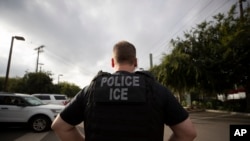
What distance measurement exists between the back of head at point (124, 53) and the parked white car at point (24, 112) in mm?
9388

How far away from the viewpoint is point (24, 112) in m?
10.1

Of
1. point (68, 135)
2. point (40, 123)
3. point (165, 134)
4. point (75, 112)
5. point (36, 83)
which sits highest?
point (36, 83)

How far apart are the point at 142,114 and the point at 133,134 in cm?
16

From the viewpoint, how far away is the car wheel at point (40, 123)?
10125mm

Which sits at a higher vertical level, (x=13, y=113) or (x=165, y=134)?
(x=13, y=113)

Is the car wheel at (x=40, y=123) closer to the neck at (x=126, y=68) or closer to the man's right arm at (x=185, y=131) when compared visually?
the neck at (x=126, y=68)

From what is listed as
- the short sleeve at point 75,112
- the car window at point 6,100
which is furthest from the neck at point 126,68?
the car window at point 6,100

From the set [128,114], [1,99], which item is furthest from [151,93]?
[1,99]

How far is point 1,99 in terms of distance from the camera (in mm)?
10453

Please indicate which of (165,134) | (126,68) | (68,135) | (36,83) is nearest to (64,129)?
(68,135)

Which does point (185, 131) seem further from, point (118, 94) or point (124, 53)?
point (124, 53)

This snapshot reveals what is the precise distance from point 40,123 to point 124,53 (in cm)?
965

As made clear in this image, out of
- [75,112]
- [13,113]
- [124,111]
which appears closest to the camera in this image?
[124,111]

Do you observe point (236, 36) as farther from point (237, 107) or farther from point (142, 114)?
point (142, 114)
